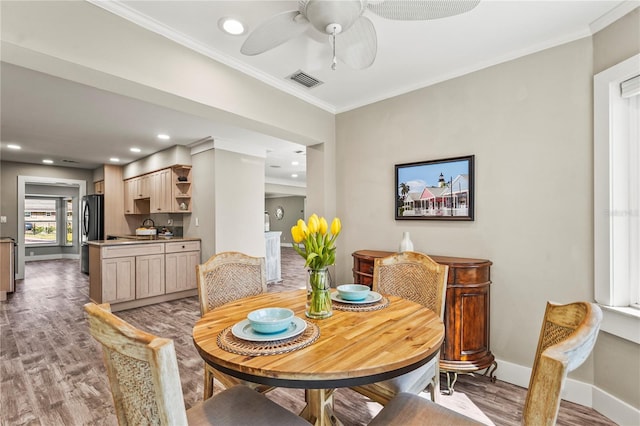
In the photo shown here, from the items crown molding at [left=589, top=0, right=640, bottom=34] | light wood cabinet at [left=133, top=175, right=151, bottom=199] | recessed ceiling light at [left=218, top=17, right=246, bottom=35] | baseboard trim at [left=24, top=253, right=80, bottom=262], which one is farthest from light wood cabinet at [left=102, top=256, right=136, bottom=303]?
baseboard trim at [left=24, top=253, right=80, bottom=262]

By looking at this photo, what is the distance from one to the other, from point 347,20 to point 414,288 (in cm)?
159

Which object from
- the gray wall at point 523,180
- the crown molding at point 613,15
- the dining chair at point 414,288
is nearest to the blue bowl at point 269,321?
the dining chair at point 414,288

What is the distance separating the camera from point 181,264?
Result: 16.3ft

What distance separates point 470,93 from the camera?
264 centimetres

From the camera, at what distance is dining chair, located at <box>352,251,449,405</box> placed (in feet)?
5.06

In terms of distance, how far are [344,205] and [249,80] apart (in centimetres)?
160

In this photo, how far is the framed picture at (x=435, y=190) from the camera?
2.65m

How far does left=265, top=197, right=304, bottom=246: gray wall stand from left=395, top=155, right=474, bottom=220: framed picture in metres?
10.8

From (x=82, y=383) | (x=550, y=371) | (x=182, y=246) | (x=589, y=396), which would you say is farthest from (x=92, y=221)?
(x=589, y=396)

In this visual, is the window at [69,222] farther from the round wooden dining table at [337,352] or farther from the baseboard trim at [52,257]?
the round wooden dining table at [337,352]

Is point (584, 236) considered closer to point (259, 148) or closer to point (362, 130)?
point (362, 130)

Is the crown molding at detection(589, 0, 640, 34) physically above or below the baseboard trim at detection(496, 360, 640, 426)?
above

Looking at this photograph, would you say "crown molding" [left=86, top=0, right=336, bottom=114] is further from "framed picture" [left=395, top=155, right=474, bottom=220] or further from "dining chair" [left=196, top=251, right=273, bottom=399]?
"dining chair" [left=196, top=251, right=273, bottom=399]

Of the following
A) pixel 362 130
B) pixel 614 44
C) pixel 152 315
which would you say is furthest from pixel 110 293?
pixel 614 44
